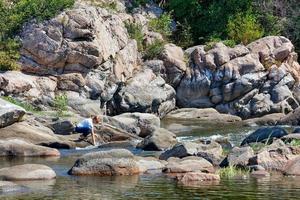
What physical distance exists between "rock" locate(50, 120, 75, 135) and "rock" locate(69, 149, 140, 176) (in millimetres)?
10115

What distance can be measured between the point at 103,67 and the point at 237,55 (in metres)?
8.91

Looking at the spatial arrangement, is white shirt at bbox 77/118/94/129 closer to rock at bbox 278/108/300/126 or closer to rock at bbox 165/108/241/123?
rock at bbox 165/108/241/123

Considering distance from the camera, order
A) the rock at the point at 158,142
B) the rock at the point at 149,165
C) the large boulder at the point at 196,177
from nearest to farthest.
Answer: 1. the large boulder at the point at 196,177
2. the rock at the point at 149,165
3. the rock at the point at 158,142

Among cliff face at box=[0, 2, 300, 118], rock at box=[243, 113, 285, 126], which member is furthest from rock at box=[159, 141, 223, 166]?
cliff face at box=[0, 2, 300, 118]

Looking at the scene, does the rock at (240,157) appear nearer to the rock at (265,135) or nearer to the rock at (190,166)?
the rock at (190,166)

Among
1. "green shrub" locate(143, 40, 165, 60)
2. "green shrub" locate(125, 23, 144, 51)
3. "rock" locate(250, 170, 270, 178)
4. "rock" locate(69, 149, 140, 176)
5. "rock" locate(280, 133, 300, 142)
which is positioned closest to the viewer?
"rock" locate(250, 170, 270, 178)

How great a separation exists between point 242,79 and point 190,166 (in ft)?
75.5

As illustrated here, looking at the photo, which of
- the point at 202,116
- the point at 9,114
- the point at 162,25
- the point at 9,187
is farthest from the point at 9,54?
the point at 9,187

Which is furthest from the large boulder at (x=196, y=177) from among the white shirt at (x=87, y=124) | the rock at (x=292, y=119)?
the rock at (x=292, y=119)

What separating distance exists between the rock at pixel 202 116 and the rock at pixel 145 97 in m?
0.94

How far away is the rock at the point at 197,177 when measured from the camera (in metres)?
19.9

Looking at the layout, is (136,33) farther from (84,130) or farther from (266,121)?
(84,130)

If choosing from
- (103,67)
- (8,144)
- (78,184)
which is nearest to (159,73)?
(103,67)

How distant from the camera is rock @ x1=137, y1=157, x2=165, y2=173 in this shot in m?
22.2
